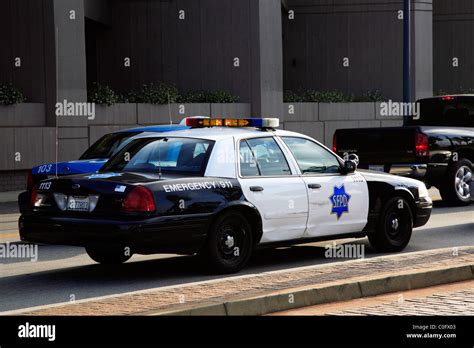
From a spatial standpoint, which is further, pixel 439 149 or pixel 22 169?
pixel 22 169

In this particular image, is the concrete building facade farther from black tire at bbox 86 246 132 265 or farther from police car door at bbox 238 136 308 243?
police car door at bbox 238 136 308 243

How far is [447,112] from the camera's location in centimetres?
1980

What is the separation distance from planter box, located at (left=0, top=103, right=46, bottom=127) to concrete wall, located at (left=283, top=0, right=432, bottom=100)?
44.8 feet

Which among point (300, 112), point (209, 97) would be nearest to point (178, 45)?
point (209, 97)

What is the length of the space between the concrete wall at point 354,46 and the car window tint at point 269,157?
941 inches

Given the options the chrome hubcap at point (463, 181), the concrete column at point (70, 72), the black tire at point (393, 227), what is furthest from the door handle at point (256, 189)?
the concrete column at point (70, 72)

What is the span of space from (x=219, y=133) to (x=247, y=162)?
0.46 meters

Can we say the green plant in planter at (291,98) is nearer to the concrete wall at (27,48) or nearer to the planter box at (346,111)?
the planter box at (346,111)

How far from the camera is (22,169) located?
2345cm

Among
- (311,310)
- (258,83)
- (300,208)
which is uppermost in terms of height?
(258,83)

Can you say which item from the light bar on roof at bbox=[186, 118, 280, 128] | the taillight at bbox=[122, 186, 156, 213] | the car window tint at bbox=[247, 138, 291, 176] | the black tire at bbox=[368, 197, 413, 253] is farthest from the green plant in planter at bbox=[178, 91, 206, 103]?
the taillight at bbox=[122, 186, 156, 213]
